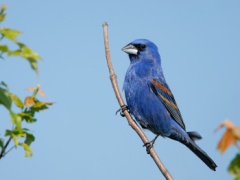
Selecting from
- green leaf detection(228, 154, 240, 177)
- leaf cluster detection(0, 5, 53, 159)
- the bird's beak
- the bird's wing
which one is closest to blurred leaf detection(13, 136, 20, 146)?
leaf cluster detection(0, 5, 53, 159)

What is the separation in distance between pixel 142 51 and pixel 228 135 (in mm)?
7579

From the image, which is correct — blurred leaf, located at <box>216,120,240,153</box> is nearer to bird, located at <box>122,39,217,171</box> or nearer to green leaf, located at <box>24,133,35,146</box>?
green leaf, located at <box>24,133,35,146</box>

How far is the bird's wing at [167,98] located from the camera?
8.50 metres

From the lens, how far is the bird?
8133mm

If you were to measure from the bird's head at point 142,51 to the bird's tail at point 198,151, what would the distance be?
71.8 inches

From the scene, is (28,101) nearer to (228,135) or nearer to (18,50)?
(18,50)

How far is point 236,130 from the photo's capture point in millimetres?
1481

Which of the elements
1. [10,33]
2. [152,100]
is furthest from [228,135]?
[152,100]

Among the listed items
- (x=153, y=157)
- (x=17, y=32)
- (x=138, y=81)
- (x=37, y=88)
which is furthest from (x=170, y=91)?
(x=17, y=32)

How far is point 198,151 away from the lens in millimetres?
8672

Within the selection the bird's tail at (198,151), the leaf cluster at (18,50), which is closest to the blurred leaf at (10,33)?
the leaf cluster at (18,50)

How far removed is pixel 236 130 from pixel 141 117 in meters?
6.69

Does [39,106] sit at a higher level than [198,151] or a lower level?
lower

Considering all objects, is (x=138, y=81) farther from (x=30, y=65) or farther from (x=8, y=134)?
(x=30, y=65)
